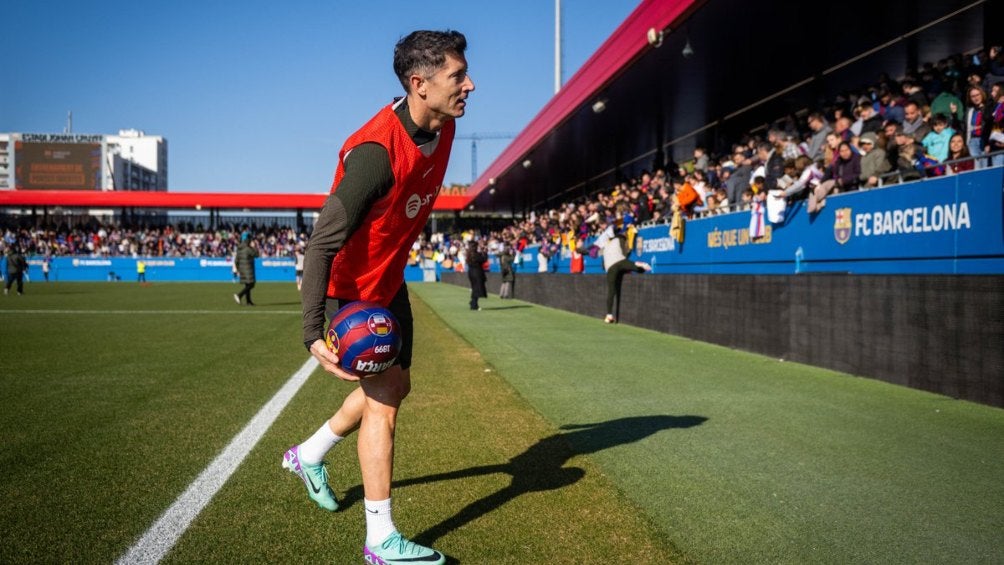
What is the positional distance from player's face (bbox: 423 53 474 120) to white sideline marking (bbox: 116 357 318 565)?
2.11 m

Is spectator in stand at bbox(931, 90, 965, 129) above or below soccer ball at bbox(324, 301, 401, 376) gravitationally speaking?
above

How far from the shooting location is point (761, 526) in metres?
3.38

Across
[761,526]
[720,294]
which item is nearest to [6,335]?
[720,294]

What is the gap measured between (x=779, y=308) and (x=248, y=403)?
22.2 feet

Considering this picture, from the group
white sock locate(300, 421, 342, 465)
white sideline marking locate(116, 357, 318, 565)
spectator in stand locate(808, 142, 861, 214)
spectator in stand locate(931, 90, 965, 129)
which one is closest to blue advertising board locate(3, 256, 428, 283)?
spectator in stand locate(808, 142, 861, 214)

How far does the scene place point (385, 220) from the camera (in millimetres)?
3037

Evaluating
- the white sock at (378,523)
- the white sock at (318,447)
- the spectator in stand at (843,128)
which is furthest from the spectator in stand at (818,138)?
the white sock at (378,523)

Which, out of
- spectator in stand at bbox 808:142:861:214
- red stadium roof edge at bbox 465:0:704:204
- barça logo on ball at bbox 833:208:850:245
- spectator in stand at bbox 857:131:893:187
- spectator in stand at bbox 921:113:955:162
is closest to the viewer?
spectator in stand at bbox 921:113:955:162

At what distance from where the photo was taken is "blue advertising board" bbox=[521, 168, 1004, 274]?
25.7 feet

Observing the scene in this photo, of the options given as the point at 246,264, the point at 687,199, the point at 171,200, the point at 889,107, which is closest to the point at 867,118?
the point at 889,107

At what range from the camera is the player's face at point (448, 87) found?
3012 mm

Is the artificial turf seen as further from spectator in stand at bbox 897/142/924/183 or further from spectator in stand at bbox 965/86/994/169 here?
spectator in stand at bbox 965/86/994/169

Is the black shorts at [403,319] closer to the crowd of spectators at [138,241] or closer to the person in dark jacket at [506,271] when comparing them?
the person in dark jacket at [506,271]

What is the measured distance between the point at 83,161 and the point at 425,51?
97.1 meters
